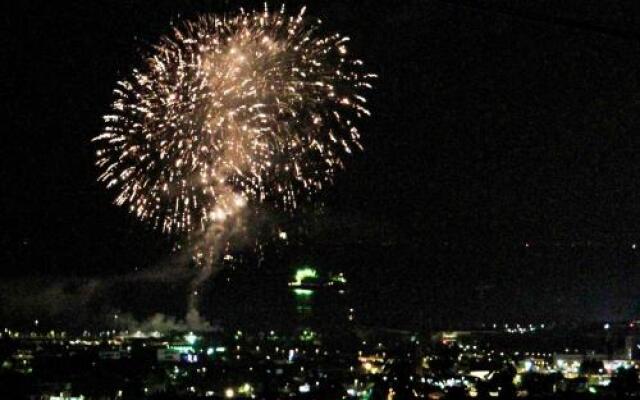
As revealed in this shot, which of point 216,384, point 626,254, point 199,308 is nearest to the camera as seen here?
point 216,384

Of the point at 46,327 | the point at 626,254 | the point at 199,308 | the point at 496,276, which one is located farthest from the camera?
the point at 496,276

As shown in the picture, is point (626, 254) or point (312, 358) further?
point (626, 254)

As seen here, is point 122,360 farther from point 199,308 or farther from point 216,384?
point 199,308

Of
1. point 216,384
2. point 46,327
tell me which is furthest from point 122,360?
point 46,327

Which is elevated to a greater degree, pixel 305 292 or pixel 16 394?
pixel 305 292

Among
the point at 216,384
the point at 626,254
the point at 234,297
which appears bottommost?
the point at 216,384

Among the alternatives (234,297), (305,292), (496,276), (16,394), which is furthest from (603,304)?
(16,394)

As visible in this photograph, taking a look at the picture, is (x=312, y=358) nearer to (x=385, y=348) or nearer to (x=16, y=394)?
(x=385, y=348)

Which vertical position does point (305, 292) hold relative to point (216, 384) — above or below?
above

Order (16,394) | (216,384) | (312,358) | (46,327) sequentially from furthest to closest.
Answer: (46,327) < (312,358) < (216,384) < (16,394)
